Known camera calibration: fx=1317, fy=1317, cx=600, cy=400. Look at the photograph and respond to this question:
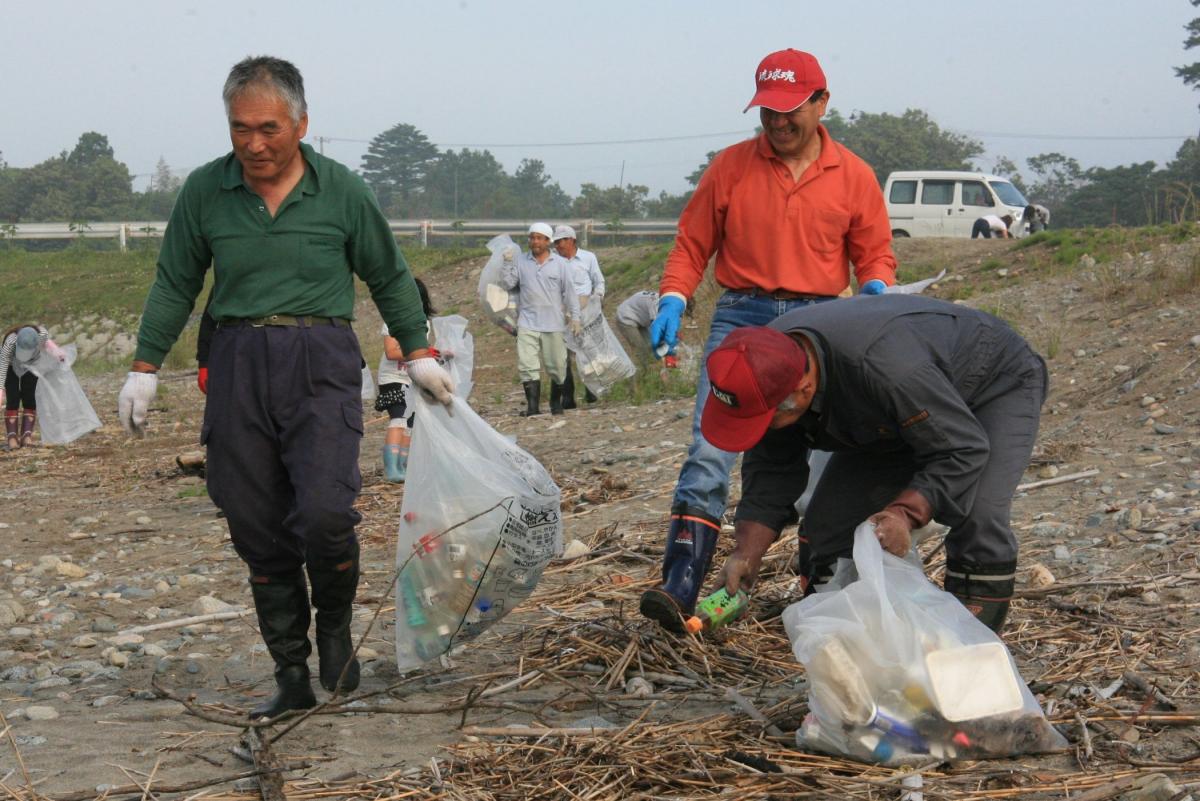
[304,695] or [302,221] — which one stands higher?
[302,221]

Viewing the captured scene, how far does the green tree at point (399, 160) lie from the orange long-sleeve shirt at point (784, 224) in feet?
170

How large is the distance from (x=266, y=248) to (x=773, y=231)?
163 centimetres

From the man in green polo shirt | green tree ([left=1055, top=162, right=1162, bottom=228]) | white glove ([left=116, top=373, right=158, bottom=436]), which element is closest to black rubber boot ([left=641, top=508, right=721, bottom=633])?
the man in green polo shirt

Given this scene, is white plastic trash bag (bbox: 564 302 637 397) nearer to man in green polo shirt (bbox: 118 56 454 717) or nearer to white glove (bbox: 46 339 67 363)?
white glove (bbox: 46 339 67 363)

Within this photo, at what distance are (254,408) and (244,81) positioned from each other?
2.83 feet

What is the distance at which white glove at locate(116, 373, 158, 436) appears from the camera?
12.0 feet

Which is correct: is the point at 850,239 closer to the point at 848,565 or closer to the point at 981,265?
the point at 848,565

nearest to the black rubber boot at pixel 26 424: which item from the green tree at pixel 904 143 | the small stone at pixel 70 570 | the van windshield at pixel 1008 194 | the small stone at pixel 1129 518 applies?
the small stone at pixel 70 570

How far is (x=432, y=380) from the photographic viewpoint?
3809 mm

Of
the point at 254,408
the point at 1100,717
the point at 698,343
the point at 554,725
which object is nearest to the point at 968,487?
the point at 1100,717

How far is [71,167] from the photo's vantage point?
55.2 metres

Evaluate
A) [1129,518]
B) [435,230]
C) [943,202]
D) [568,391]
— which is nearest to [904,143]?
[435,230]

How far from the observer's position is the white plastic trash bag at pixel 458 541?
3734mm

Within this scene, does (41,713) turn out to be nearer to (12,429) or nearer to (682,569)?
(682,569)
